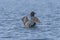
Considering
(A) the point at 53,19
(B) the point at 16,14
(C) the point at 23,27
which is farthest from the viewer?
(B) the point at 16,14

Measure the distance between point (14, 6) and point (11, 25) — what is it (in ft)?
26.9

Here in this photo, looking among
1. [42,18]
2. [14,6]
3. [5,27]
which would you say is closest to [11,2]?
[14,6]

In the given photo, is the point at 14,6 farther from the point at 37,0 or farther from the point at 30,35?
the point at 30,35

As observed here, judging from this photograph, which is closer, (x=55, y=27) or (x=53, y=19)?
(x=55, y=27)

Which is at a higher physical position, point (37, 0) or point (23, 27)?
point (37, 0)

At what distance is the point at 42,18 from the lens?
83.2ft

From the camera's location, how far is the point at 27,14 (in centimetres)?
2695

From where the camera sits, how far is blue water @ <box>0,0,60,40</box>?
2091 cm

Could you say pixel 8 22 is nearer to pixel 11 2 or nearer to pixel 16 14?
pixel 16 14

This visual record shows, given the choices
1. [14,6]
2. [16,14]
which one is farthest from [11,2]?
[16,14]

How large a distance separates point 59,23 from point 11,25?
3.03 meters

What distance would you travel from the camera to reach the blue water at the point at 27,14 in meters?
20.9

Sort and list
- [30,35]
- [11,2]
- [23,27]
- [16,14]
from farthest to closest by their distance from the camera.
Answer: [11,2] → [16,14] → [23,27] → [30,35]

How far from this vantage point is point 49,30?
21.9m
